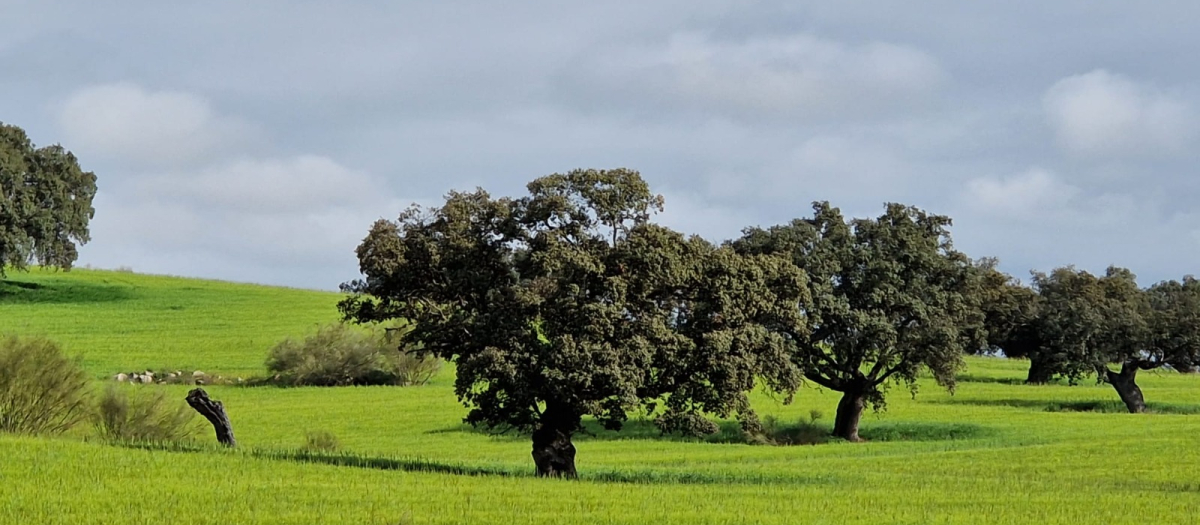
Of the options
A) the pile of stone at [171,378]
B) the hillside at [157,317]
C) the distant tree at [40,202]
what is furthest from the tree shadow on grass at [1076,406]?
the distant tree at [40,202]

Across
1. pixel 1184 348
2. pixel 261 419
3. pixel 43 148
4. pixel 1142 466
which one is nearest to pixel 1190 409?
pixel 1184 348

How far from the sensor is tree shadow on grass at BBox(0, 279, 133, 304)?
315ft

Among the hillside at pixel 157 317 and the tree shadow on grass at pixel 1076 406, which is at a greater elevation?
the hillside at pixel 157 317

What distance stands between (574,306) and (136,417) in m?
16.1

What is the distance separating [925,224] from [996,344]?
33.7 metres

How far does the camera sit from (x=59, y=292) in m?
100

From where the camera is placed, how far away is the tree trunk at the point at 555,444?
34.2 meters

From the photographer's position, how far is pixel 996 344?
87625mm

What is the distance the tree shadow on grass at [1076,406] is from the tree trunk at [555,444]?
45.8 meters

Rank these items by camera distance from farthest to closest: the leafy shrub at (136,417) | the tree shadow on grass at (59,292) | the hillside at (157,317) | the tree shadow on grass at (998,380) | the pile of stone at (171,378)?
the tree shadow on grass at (59,292), the tree shadow on grass at (998,380), the hillside at (157,317), the pile of stone at (171,378), the leafy shrub at (136,417)

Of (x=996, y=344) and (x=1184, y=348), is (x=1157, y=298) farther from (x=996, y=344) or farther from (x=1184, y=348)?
(x=996, y=344)

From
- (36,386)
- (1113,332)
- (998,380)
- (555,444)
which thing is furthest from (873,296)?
(998,380)

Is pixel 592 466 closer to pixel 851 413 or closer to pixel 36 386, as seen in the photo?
pixel 36 386

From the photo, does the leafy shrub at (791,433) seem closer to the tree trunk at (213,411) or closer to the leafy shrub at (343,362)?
the leafy shrub at (343,362)
